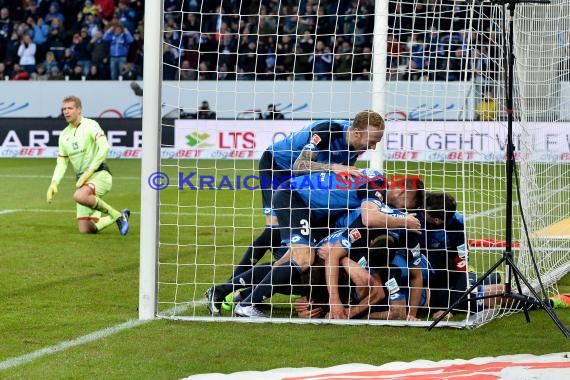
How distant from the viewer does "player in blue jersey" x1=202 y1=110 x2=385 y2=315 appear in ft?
27.1

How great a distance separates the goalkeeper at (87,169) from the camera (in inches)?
565

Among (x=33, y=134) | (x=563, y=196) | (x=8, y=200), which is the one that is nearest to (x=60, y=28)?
(x=33, y=134)

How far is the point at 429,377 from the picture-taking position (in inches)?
245

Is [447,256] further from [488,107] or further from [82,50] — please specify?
[82,50]

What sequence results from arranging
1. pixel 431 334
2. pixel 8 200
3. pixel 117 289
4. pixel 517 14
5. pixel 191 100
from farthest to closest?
1. pixel 191 100
2. pixel 8 200
3. pixel 117 289
4. pixel 517 14
5. pixel 431 334

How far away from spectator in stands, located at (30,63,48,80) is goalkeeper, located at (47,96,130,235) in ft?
47.5

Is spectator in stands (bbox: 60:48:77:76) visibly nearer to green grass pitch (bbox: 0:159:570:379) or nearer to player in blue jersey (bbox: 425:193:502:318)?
green grass pitch (bbox: 0:159:570:379)

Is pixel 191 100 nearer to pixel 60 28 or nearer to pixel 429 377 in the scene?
pixel 60 28

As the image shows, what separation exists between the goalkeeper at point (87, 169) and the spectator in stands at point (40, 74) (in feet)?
47.5

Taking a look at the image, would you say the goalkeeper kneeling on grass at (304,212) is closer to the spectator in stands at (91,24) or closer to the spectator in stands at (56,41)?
the spectator in stands at (56,41)

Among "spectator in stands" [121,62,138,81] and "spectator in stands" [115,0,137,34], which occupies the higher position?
"spectator in stands" [115,0,137,34]

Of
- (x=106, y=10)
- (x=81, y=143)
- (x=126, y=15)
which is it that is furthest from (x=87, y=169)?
(x=106, y=10)

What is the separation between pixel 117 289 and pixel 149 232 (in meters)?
1.75

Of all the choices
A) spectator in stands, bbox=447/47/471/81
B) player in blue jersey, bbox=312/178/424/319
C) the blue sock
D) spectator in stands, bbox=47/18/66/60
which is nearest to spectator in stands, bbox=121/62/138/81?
spectator in stands, bbox=47/18/66/60
